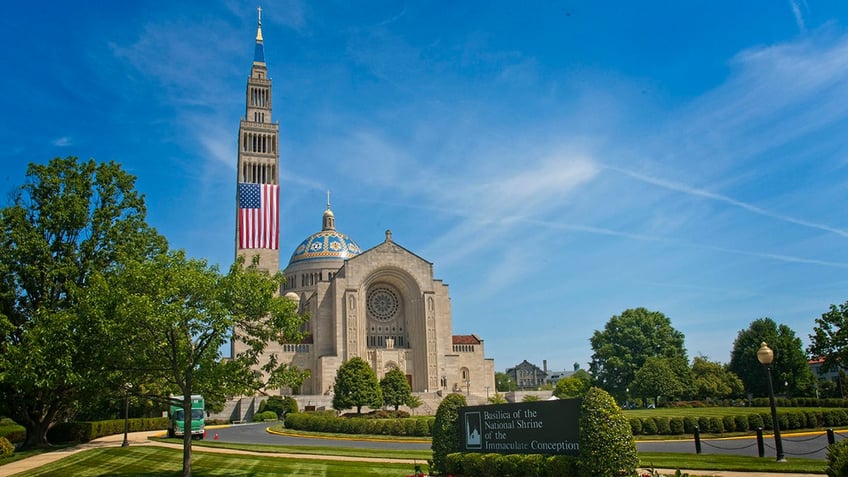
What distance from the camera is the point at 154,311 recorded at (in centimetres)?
1809

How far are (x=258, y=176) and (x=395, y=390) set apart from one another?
120 feet

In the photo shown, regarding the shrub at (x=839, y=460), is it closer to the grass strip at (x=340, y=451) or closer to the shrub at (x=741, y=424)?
the grass strip at (x=340, y=451)

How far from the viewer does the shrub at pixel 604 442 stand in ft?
43.4

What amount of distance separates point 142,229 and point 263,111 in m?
59.4

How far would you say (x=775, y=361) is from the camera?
7081 centimetres

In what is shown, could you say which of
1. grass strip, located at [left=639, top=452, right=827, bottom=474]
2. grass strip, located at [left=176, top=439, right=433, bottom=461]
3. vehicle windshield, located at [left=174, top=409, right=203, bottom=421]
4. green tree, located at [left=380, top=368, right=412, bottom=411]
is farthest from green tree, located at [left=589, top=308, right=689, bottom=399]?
grass strip, located at [left=639, top=452, right=827, bottom=474]

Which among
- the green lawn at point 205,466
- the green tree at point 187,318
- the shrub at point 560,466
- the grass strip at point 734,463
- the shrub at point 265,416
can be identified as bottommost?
the shrub at point 265,416

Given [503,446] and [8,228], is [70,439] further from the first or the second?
[503,446]

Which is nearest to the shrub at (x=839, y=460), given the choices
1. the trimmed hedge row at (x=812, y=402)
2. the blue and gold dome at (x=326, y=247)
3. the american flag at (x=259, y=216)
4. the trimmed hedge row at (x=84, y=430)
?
the trimmed hedge row at (x=84, y=430)

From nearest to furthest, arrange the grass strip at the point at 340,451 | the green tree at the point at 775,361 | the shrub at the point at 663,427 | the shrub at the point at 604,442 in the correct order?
1. the shrub at the point at 604,442
2. the grass strip at the point at 340,451
3. the shrub at the point at 663,427
4. the green tree at the point at 775,361

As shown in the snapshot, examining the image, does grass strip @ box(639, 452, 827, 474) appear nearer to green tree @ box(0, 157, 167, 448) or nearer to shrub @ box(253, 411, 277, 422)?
green tree @ box(0, 157, 167, 448)

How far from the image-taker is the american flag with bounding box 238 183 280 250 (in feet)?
242

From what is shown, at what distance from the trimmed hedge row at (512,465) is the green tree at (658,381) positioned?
49.6 meters

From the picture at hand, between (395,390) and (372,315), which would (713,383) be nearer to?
(395,390)
